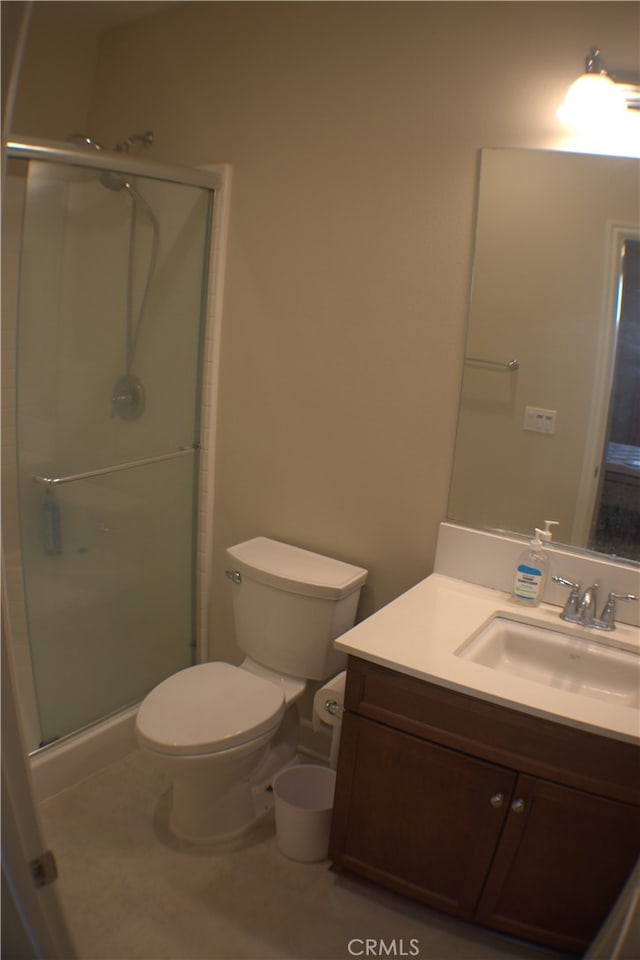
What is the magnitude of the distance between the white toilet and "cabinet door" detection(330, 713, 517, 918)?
1.12ft

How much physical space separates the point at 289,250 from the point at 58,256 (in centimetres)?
72

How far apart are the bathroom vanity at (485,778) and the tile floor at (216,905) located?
117 millimetres

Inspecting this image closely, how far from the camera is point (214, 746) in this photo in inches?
72.0

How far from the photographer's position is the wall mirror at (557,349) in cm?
174

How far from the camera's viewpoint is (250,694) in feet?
6.63

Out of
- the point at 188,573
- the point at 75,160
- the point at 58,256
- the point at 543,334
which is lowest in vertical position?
the point at 188,573

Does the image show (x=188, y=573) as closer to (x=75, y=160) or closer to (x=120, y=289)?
(x=120, y=289)

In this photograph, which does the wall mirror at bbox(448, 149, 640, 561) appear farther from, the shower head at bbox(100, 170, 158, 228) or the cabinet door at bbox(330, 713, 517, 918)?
the shower head at bbox(100, 170, 158, 228)

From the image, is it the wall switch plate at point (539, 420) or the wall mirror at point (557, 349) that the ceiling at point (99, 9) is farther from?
the wall switch plate at point (539, 420)

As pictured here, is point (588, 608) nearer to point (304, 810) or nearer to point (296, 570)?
point (296, 570)

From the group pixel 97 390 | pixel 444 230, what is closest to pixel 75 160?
pixel 97 390

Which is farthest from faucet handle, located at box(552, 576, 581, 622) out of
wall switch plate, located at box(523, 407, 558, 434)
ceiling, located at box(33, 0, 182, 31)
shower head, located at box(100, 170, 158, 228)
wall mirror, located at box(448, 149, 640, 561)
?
ceiling, located at box(33, 0, 182, 31)

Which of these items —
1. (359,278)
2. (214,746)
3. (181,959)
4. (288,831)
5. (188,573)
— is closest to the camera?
(181,959)

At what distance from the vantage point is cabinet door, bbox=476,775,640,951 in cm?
147
